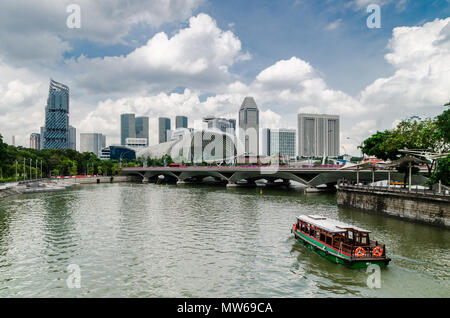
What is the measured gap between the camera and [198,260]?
21.2 m

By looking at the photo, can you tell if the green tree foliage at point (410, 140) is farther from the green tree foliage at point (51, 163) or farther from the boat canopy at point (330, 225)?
the green tree foliage at point (51, 163)

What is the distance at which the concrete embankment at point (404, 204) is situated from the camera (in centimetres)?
3078

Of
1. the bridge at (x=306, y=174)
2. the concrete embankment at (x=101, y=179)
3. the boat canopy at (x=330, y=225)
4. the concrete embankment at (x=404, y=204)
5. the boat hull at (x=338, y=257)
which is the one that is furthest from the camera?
the concrete embankment at (x=101, y=179)

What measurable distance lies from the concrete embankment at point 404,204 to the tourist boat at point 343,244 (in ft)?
48.2

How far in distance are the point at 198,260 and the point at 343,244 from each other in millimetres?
9587

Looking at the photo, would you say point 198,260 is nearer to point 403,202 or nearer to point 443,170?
point 443,170

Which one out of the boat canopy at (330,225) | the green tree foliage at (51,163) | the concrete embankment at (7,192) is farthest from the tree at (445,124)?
the green tree foliage at (51,163)

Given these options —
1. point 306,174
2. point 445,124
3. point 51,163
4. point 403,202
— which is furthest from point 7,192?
point 445,124

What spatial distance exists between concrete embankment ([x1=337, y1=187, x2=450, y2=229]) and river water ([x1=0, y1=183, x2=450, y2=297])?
1490 millimetres

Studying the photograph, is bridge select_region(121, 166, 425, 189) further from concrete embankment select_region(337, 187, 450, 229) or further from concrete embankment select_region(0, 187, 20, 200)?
concrete embankment select_region(0, 187, 20, 200)

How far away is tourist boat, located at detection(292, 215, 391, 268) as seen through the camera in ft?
62.1

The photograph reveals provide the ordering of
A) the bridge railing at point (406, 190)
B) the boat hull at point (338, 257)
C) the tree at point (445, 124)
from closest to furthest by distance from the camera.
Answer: the boat hull at point (338, 257) → the bridge railing at point (406, 190) → the tree at point (445, 124)
